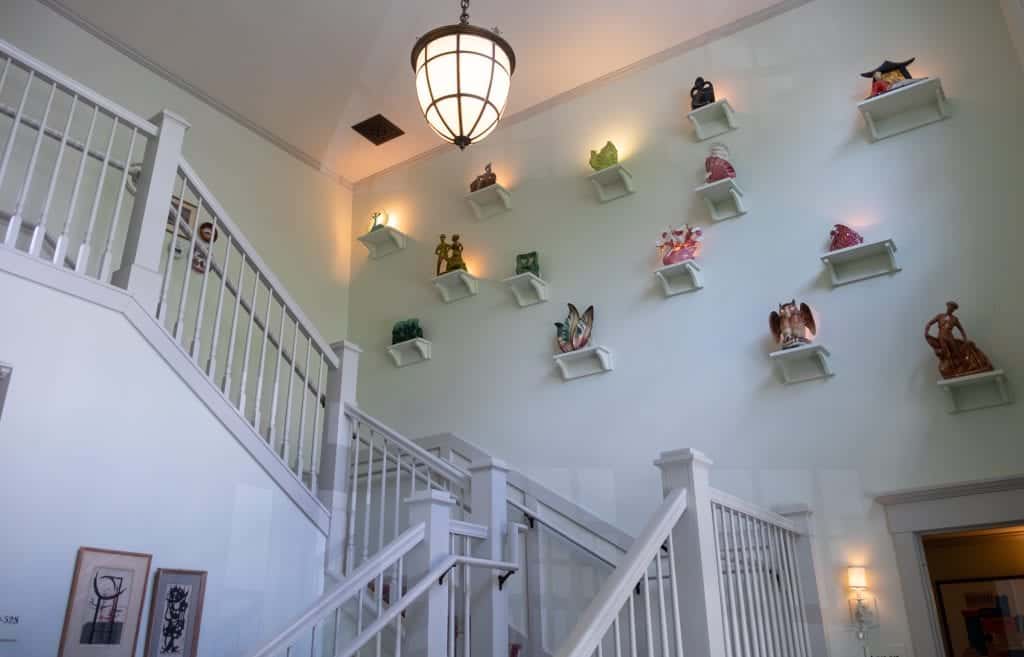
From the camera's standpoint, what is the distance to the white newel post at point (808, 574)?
12.7ft

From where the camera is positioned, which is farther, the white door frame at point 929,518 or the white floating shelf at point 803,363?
the white floating shelf at point 803,363

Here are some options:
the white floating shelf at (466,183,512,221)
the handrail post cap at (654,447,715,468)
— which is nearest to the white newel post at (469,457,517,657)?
the handrail post cap at (654,447,715,468)

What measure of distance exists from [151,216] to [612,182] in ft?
10.7

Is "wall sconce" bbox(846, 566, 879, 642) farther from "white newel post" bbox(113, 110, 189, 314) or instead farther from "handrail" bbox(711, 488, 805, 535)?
"white newel post" bbox(113, 110, 189, 314)

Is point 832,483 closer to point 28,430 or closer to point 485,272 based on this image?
point 485,272

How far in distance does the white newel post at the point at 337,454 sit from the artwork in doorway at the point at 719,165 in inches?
103

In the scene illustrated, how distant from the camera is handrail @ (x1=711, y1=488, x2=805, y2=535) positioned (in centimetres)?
299

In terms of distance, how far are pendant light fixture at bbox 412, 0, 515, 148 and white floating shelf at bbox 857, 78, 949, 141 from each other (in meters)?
2.55

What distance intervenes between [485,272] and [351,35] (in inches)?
81.8

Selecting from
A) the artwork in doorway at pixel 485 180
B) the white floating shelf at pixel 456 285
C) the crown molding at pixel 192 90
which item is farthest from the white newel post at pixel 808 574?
the crown molding at pixel 192 90

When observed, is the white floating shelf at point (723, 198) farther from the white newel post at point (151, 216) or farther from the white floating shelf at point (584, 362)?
the white newel post at point (151, 216)

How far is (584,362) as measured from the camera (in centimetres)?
561

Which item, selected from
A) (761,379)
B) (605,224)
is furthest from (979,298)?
(605,224)

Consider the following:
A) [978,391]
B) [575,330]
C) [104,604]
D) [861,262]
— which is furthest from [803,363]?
[104,604]
